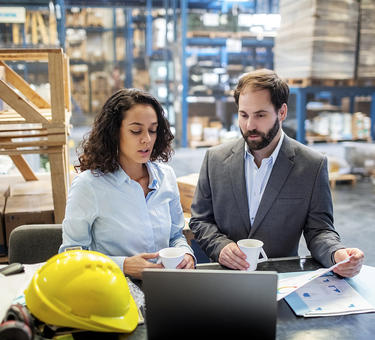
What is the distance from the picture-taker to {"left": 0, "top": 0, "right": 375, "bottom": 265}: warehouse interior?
376cm

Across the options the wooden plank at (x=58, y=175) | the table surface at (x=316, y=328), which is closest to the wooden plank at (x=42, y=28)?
the wooden plank at (x=58, y=175)

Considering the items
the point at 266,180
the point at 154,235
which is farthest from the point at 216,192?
the point at 154,235

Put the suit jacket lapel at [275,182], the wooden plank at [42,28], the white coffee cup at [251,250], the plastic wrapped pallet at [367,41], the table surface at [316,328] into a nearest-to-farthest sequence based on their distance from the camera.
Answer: the table surface at [316,328], the white coffee cup at [251,250], the suit jacket lapel at [275,182], the plastic wrapped pallet at [367,41], the wooden plank at [42,28]

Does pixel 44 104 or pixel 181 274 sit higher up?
pixel 44 104

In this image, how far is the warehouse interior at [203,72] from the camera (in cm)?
376

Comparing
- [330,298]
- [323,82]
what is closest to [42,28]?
[323,82]

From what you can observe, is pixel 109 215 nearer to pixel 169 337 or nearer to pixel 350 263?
pixel 169 337

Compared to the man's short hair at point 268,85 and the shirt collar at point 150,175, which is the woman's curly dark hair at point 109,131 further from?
the man's short hair at point 268,85

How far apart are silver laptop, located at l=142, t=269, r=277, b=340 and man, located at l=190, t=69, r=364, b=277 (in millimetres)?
815

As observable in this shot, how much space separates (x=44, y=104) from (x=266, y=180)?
2144mm

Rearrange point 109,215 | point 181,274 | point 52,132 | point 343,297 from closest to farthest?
point 181,274 < point 343,297 < point 109,215 < point 52,132

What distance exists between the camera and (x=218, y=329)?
47.3 inches

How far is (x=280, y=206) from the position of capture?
2.11m

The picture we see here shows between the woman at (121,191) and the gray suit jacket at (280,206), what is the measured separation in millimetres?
292
